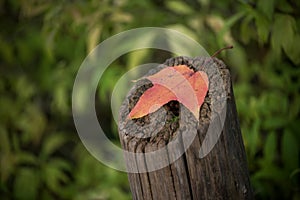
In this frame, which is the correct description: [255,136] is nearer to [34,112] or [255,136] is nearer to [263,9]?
[263,9]

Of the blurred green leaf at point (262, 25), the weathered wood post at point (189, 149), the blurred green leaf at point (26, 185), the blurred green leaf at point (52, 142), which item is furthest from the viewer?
the blurred green leaf at point (52, 142)

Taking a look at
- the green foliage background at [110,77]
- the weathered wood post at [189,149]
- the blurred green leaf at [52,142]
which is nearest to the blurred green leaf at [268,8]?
the green foliage background at [110,77]

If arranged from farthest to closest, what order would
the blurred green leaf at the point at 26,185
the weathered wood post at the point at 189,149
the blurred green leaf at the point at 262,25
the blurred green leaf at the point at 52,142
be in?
the blurred green leaf at the point at 52,142
the blurred green leaf at the point at 26,185
the blurred green leaf at the point at 262,25
the weathered wood post at the point at 189,149

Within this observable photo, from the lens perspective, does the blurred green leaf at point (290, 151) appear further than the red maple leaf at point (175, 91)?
Yes

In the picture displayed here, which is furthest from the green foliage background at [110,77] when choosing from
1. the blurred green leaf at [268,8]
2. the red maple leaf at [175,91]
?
the red maple leaf at [175,91]

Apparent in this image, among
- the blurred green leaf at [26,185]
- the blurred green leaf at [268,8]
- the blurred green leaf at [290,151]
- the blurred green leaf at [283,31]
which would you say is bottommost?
the blurred green leaf at [290,151]

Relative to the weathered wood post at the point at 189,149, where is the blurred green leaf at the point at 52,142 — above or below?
above

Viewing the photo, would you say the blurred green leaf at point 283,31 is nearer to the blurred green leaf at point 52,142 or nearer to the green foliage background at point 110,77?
the green foliage background at point 110,77
